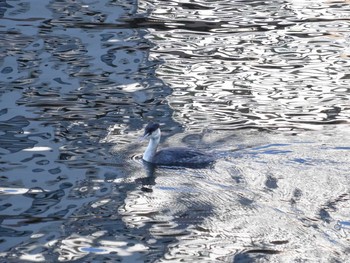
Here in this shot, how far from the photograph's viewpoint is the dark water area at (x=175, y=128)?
852 cm

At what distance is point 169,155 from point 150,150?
0.24 meters

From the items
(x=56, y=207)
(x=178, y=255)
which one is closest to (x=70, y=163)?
(x=56, y=207)

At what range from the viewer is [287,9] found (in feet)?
54.2

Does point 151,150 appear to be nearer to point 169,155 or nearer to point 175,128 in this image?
point 169,155

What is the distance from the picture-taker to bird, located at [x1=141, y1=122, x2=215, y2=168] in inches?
394

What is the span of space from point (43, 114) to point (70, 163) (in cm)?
158

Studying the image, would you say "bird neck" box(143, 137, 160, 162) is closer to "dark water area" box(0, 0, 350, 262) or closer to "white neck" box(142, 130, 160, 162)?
"white neck" box(142, 130, 160, 162)

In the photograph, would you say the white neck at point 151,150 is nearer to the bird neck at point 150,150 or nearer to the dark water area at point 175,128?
the bird neck at point 150,150

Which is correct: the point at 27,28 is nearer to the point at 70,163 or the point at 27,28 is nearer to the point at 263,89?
the point at 263,89

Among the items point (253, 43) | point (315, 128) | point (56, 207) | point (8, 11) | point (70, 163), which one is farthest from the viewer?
point (8, 11)

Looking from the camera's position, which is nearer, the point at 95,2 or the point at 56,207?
the point at 56,207

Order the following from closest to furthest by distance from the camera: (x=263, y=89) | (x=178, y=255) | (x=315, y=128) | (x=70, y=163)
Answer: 1. (x=178, y=255)
2. (x=70, y=163)
3. (x=315, y=128)
4. (x=263, y=89)

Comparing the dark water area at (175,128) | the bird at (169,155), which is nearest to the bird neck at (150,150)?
the bird at (169,155)

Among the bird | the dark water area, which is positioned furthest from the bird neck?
the dark water area
